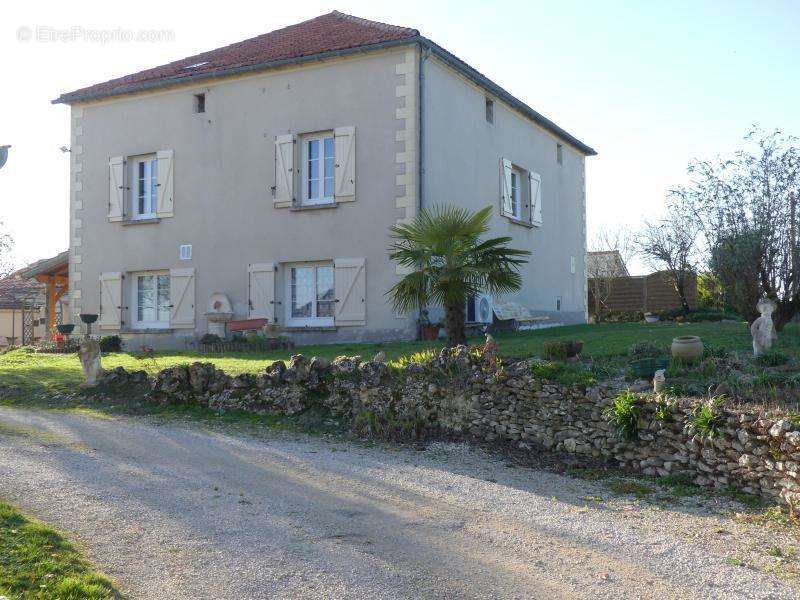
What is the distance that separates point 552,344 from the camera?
9.02 m

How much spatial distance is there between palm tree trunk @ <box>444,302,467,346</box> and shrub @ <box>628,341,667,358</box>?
7.03ft

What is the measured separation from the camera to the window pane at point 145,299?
1877 cm

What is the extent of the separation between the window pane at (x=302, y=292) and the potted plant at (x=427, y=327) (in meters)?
2.80

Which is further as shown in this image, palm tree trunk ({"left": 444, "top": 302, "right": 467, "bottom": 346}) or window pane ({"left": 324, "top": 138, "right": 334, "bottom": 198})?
window pane ({"left": 324, "top": 138, "right": 334, "bottom": 198})

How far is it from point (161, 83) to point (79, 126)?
9.87ft

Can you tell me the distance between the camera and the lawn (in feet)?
33.7

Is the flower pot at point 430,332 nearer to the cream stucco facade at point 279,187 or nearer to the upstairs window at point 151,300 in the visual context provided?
the cream stucco facade at point 279,187

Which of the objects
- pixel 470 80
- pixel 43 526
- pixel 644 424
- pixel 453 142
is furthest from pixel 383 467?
pixel 470 80

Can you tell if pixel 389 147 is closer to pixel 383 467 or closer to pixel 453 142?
pixel 453 142

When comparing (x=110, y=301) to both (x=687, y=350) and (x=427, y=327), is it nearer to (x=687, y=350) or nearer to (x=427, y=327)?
(x=427, y=327)

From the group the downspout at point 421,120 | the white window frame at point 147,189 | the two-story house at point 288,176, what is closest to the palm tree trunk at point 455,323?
the two-story house at point 288,176

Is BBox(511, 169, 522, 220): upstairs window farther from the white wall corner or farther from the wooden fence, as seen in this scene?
the wooden fence

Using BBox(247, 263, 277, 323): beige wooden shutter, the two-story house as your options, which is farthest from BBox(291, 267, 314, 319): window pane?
BBox(247, 263, 277, 323): beige wooden shutter

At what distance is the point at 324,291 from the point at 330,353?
3796 millimetres
